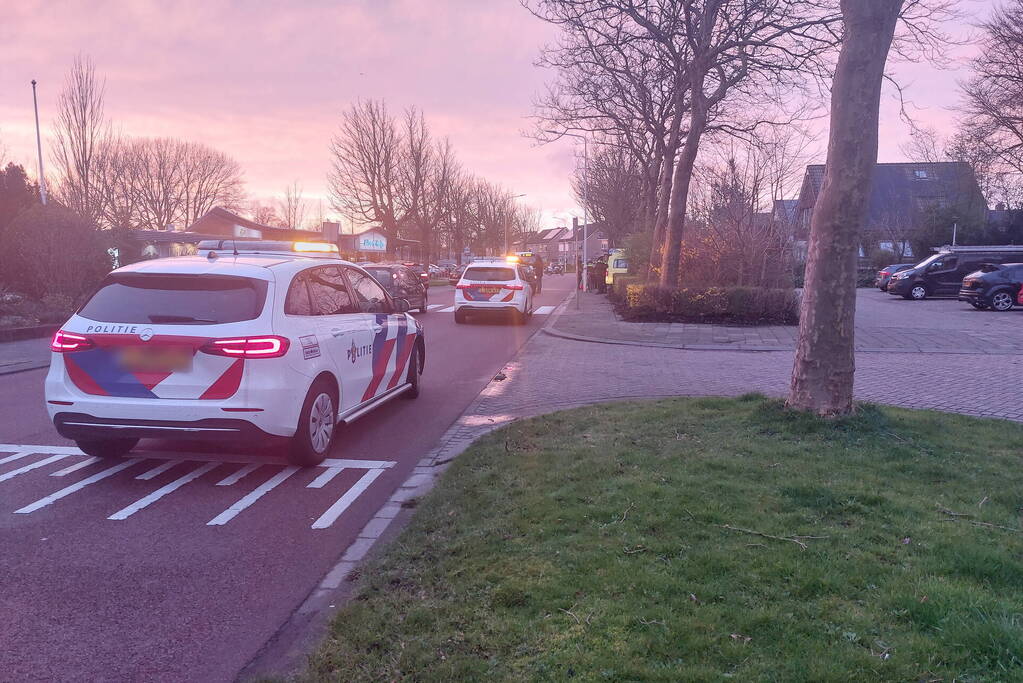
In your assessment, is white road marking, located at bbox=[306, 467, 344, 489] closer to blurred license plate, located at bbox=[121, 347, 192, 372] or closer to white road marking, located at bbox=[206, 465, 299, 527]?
white road marking, located at bbox=[206, 465, 299, 527]

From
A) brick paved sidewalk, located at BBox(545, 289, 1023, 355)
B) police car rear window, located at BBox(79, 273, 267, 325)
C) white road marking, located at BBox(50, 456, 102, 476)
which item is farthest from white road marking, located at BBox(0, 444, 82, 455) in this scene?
brick paved sidewalk, located at BBox(545, 289, 1023, 355)

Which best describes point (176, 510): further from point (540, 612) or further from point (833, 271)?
point (833, 271)

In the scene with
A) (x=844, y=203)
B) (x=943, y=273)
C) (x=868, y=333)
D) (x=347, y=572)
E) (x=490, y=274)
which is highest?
(x=844, y=203)

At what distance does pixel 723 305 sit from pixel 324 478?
13.9m

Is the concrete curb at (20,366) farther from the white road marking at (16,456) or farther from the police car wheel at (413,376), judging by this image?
the police car wheel at (413,376)

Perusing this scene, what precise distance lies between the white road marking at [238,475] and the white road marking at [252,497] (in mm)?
237

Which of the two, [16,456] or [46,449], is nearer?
[16,456]

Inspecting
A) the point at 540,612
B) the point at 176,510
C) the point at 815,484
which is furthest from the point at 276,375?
the point at 815,484

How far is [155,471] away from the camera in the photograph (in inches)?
241

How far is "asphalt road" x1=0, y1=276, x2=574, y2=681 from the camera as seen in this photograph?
3.37 meters

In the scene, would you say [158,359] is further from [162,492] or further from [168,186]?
[168,186]

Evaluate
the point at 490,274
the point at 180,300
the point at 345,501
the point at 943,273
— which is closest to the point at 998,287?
the point at 943,273

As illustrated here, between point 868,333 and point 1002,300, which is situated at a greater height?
point 1002,300

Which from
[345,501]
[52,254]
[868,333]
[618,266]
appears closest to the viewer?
[345,501]
